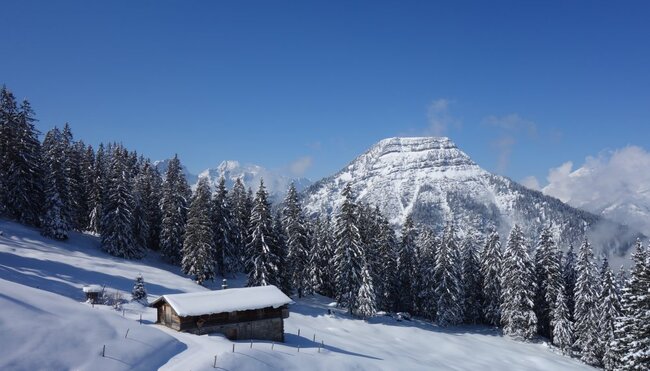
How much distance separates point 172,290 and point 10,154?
27.6 m

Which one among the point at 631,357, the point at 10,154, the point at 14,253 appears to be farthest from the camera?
A: the point at 10,154

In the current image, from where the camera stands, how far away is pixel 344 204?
59469 mm

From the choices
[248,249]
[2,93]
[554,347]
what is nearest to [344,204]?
[248,249]

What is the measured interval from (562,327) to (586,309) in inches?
149

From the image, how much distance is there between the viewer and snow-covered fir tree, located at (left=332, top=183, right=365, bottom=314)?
58531 mm

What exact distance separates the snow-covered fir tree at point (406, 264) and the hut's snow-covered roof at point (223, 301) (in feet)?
113

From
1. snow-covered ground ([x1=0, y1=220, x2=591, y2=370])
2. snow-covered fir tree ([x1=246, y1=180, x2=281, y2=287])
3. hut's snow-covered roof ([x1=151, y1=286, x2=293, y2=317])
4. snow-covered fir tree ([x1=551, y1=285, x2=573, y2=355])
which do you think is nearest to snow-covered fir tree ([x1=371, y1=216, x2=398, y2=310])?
snow-covered ground ([x1=0, y1=220, x2=591, y2=370])

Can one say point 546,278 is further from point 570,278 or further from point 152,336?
point 152,336

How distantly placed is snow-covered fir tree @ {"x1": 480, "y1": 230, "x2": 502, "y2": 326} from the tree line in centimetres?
18

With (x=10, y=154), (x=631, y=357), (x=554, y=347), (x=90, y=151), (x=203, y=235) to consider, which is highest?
(x=90, y=151)

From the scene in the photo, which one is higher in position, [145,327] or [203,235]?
[203,235]

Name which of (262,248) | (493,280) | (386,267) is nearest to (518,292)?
(493,280)

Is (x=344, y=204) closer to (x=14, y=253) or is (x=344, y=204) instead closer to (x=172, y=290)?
(x=172, y=290)

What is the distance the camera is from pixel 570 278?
222ft
